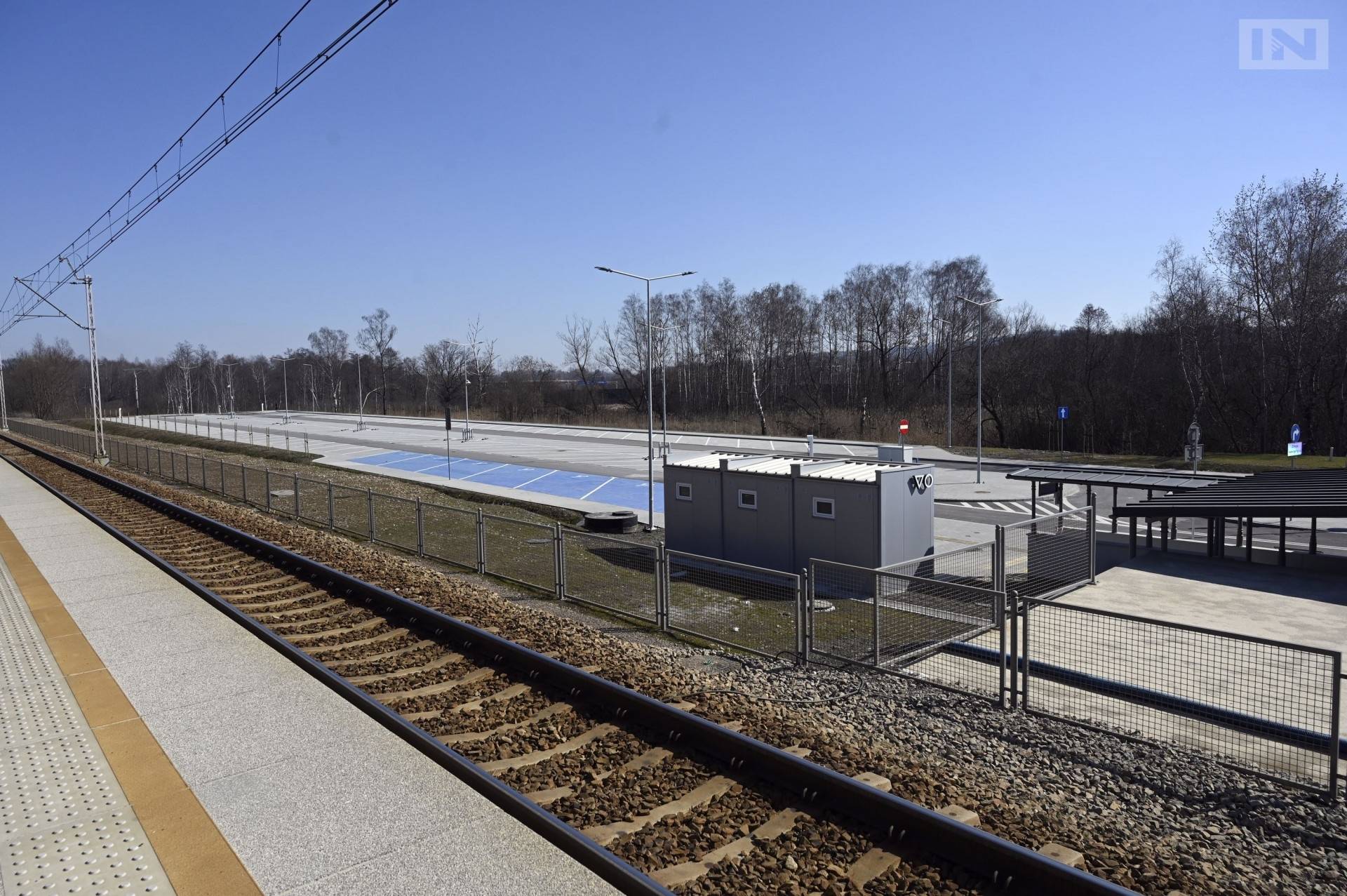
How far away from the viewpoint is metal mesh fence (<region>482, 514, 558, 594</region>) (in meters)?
15.0

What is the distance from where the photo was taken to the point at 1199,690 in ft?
29.8

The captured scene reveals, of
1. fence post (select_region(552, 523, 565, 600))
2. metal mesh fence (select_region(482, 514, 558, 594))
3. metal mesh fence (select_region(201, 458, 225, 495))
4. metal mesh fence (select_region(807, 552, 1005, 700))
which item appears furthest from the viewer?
metal mesh fence (select_region(201, 458, 225, 495))

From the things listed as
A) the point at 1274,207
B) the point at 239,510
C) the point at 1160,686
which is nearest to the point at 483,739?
the point at 1160,686

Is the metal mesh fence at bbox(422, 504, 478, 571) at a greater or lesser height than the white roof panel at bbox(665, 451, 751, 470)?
lesser

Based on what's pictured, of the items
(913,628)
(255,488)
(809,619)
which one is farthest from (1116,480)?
(255,488)

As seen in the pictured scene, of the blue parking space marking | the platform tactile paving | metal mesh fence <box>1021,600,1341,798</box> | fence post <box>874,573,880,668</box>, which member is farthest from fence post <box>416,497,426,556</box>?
metal mesh fence <box>1021,600,1341,798</box>

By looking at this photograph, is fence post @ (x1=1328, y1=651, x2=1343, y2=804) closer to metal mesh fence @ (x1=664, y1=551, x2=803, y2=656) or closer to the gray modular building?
metal mesh fence @ (x1=664, y1=551, x2=803, y2=656)

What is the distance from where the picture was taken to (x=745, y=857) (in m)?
5.09

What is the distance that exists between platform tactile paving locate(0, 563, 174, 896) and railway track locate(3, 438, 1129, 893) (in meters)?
2.00

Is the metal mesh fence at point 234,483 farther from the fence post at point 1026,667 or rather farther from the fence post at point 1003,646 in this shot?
the fence post at point 1026,667

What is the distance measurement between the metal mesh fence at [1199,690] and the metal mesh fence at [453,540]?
1065cm

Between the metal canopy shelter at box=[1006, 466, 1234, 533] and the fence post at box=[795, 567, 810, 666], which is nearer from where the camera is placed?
the fence post at box=[795, 567, 810, 666]

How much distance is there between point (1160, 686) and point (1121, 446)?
2531 inches

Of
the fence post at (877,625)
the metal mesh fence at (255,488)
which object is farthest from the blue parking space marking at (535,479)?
the fence post at (877,625)
